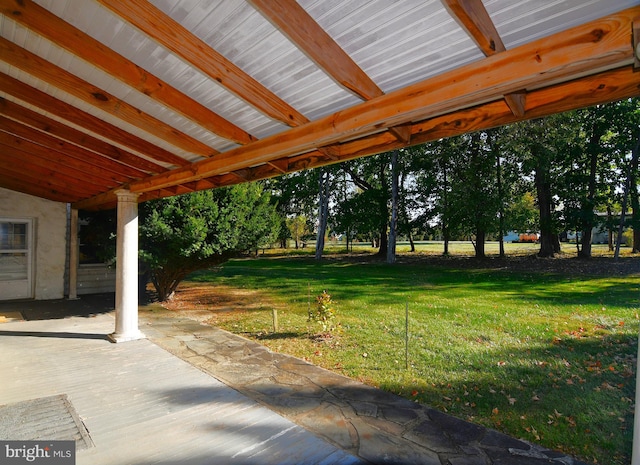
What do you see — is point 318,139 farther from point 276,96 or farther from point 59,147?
point 59,147

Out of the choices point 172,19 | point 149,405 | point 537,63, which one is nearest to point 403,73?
point 537,63

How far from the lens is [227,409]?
372cm

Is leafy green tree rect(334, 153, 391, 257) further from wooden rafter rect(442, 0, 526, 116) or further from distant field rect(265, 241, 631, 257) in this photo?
wooden rafter rect(442, 0, 526, 116)

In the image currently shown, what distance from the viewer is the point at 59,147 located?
203 inches

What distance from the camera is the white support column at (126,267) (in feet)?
20.4

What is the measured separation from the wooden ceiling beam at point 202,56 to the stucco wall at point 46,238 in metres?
9.80

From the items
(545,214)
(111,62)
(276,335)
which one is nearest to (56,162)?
(111,62)

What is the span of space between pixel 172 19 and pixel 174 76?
0.74 m

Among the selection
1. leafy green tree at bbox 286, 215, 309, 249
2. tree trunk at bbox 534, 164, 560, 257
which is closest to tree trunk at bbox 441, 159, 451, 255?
tree trunk at bbox 534, 164, 560, 257

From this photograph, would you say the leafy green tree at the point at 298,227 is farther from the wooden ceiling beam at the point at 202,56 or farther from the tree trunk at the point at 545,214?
the wooden ceiling beam at the point at 202,56

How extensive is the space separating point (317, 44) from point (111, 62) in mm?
1702

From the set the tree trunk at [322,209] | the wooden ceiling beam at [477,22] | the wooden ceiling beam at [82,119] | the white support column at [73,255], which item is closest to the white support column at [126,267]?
the wooden ceiling beam at [82,119]

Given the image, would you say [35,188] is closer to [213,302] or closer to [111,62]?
[213,302]

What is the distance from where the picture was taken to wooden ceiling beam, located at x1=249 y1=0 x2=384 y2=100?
2055 mm
